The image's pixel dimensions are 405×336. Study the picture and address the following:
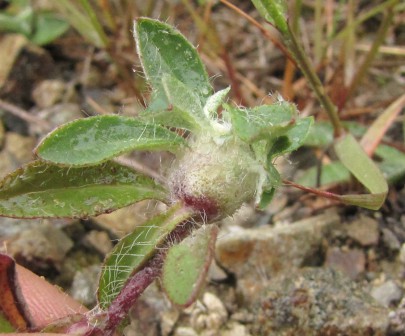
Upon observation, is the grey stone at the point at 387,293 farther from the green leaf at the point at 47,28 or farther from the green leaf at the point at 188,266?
the green leaf at the point at 47,28

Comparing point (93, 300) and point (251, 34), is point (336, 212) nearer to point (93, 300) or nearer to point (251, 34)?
point (93, 300)

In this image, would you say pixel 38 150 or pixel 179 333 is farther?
pixel 179 333

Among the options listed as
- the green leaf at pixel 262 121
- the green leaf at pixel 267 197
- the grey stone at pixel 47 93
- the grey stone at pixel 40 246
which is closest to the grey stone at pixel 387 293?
the green leaf at pixel 267 197

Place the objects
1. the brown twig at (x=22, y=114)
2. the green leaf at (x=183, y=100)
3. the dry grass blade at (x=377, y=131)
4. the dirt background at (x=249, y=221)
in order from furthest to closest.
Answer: the brown twig at (x=22, y=114), the dry grass blade at (x=377, y=131), the dirt background at (x=249, y=221), the green leaf at (x=183, y=100)

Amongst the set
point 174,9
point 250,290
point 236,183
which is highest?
point 236,183

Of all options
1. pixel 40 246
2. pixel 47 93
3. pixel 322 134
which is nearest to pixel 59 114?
pixel 47 93

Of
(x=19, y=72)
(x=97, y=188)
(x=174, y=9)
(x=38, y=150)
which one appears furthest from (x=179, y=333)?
(x=174, y=9)
